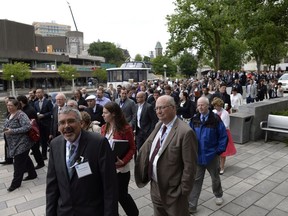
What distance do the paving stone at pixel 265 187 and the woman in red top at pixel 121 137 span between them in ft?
8.40

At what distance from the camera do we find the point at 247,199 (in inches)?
178

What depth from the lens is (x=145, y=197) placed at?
4762 millimetres

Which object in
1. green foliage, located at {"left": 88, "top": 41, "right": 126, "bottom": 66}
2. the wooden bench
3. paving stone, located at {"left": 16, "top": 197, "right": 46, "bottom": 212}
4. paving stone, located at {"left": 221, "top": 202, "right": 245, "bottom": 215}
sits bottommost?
paving stone, located at {"left": 16, "top": 197, "right": 46, "bottom": 212}

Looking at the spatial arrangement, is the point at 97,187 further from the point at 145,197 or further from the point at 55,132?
the point at 55,132

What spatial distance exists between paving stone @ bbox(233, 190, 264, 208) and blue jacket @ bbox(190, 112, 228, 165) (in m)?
1.09

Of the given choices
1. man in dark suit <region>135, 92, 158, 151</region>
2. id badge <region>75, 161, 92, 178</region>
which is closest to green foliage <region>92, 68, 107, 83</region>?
man in dark suit <region>135, 92, 158, 151</region>

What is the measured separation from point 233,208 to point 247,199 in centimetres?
44

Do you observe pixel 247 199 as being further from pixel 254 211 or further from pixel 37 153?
pixel 37 153

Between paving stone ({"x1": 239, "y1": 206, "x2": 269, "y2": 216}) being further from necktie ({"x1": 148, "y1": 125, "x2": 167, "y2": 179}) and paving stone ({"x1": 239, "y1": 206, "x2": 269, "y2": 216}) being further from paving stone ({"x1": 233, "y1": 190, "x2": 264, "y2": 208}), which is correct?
necktie ({"x1": 148, "y1": 125, "x2": 167, "y2": 179})

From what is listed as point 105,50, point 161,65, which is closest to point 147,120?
point 161,65

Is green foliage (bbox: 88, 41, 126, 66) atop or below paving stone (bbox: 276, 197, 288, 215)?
atop

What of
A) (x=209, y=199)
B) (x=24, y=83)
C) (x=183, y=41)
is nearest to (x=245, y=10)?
(x=209, y=199)

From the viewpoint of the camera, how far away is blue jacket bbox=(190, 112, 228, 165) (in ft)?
12.9

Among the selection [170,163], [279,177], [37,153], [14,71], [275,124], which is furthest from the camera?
[14,71]
